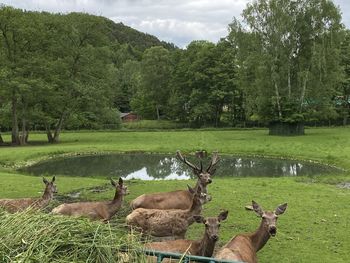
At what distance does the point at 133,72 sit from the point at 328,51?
72.7m

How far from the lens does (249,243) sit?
7.51 m

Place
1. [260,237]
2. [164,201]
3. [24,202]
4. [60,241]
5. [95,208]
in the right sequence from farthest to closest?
[164,201] → [24,202] → [95,208] → [260,237] → [60,241]

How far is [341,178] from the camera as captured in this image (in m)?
19.8

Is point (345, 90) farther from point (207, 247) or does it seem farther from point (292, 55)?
point (207, 247)

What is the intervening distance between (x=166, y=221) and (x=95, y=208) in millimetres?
1902

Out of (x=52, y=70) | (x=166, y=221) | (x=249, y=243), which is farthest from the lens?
(x=52, y=70)

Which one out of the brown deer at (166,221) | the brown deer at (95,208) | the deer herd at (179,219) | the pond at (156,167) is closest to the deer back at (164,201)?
the deer herd at (179,219)

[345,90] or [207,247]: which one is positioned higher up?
[345,90]

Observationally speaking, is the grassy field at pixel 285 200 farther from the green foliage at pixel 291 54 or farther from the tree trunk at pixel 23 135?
the green foliage at pixel 291 54

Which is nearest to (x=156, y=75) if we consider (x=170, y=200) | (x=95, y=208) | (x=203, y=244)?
(x=170, y=200)

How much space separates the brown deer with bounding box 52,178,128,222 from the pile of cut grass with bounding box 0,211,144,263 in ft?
18.1

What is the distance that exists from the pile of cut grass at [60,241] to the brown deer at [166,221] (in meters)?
5.13

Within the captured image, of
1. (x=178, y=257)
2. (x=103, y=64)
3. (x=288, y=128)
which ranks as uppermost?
(x=103, y=64)

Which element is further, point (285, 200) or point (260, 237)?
point (285, 200)
